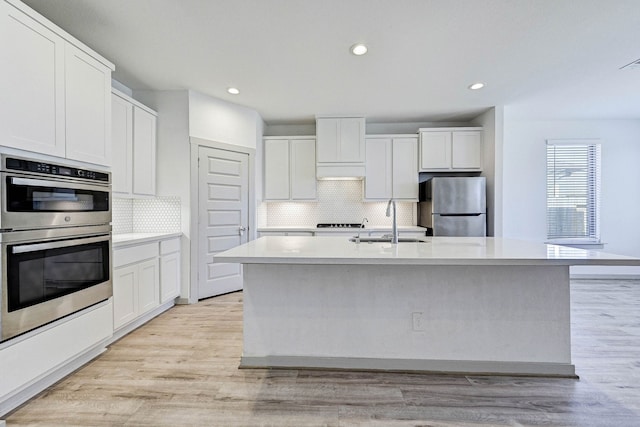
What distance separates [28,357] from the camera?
178 cm

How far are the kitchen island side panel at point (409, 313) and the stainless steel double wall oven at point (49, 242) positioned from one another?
1.10 meters

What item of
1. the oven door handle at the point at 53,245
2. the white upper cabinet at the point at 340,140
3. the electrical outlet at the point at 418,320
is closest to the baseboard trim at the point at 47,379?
the oven door handle at the point at 53,245

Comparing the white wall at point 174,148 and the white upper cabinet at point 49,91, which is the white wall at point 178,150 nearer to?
the white wall at point 174,148

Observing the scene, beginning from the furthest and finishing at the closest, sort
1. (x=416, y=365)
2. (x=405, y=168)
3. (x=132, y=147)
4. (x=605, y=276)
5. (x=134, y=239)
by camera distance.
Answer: (x=605, y=276) → (x=405, y=168) → (x=132, y=147) → (x=134, y=239) → (x=416, y=365)

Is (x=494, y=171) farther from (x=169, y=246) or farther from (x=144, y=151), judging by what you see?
(x=144, y=151)

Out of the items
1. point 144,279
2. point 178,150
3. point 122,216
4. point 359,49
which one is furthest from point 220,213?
point 359,49

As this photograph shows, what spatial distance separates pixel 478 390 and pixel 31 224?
2816mm

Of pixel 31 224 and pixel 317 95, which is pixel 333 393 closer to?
pixel 31 224

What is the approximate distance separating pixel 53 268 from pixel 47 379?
→ 0.71 metres

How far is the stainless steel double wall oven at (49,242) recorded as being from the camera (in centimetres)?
170

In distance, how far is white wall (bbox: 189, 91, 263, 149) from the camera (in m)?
3.86

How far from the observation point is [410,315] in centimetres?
220

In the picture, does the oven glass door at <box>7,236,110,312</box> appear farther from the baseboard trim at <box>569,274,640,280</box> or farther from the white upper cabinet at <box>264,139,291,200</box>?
the baseboard trim at <box>569,274,640,280</box>

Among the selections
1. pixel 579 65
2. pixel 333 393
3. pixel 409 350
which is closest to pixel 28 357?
pixel 333 393
